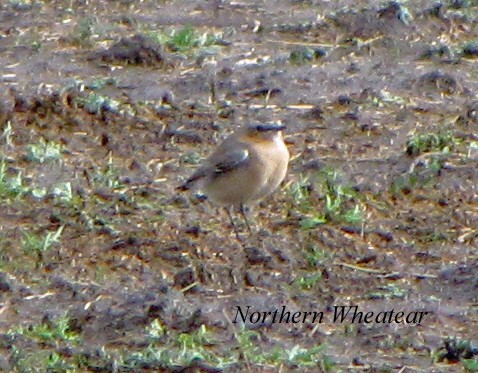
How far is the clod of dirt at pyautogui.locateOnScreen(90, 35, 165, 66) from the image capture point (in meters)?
11.7

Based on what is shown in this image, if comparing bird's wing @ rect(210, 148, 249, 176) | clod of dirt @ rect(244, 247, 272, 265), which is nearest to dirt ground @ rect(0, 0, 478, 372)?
clod of dirt @ rect(244, 247, 272, 265)

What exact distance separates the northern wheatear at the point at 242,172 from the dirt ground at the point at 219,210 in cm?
19

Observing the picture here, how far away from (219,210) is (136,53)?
8.64 ft

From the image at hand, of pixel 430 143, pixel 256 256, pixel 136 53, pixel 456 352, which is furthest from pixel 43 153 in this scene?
pixel 456 352

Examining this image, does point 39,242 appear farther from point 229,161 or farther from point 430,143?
point 430,143

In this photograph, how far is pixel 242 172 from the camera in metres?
9.20

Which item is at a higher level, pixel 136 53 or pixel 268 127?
pixel 268 127

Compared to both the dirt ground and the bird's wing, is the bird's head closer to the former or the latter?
the bird's wing

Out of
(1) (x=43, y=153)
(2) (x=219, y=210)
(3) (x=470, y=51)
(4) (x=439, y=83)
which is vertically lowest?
(3) (x=470, y=51)

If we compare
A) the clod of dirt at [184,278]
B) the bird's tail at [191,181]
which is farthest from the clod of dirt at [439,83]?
the clod of dirt at [184,278]

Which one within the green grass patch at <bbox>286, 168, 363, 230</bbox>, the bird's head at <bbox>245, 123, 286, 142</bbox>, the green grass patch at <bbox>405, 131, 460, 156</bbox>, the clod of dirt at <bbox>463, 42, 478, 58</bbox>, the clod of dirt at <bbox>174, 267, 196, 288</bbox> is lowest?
the clod of dirt at <bbox>463, 42, 478, 58</bbox>

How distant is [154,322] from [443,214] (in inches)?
95.4

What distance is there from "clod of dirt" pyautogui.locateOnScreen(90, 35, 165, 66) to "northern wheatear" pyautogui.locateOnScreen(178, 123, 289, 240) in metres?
2.46

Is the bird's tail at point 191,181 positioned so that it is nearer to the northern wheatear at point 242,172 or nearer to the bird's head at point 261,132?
the northern wheatear at point 242,172
